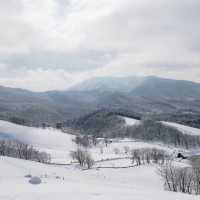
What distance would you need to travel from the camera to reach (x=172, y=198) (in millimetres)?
22969

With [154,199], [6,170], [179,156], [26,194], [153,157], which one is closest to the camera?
[154,199]

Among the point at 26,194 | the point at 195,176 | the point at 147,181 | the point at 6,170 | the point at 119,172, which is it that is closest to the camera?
the point at 26,194

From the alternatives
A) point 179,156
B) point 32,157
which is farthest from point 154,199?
point 179,156

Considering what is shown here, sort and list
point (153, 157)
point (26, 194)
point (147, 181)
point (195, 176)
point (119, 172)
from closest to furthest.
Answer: point (26, 194) → point (195, 176) → point (147, 181) → point (119, 172) → point (153, 157)

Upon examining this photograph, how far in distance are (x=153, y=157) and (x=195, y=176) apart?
6095cm

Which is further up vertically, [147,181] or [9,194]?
[9,194]

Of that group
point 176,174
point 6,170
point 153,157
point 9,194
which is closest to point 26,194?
point 9,194

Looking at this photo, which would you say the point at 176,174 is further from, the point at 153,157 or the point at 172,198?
the point at 153,157

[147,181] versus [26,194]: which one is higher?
[26,194]

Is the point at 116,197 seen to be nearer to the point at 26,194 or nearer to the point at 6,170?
the point at 26,194

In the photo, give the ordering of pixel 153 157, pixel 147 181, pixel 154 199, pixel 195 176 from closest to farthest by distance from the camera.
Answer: pixel 154 199 → pixel 195 176 → pixel 147 181 → pixel 153 157

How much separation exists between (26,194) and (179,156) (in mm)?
149779

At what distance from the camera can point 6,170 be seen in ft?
167

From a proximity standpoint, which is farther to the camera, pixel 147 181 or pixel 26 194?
pixel 147 181
